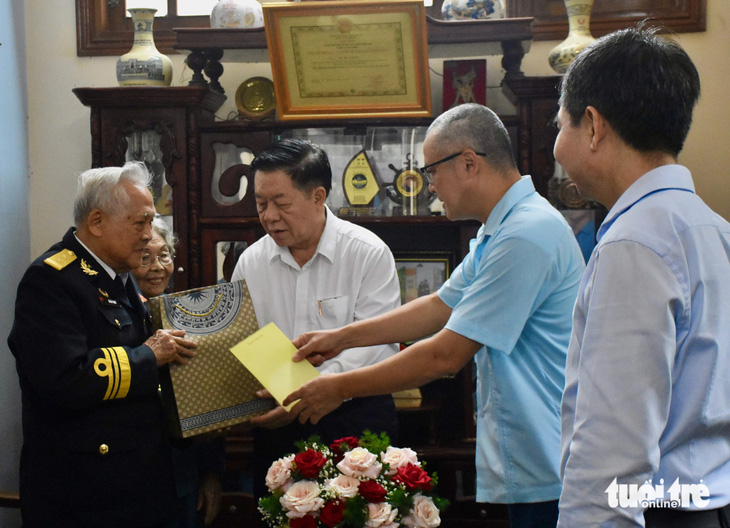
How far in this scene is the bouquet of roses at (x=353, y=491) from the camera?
1.49 meters

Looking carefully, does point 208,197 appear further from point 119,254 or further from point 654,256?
point 654,256

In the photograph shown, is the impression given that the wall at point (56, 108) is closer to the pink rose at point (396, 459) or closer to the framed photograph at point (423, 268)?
the framed photograph at point (423, 268)

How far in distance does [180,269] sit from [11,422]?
1.01 meters

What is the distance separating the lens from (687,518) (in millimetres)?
1023

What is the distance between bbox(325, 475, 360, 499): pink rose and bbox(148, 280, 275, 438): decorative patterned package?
54 centimetres

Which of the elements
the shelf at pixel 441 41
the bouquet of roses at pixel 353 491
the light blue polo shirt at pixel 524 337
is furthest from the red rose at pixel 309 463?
the shelf at pixel 441 41

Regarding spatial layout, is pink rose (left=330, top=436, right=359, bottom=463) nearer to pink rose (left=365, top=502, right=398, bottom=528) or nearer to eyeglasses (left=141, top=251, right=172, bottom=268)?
pink rose (left=365, top=502, right=398, bottom=528)

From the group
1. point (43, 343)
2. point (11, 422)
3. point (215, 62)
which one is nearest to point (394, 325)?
point (43, 343)

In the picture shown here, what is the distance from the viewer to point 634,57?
3.65 ft

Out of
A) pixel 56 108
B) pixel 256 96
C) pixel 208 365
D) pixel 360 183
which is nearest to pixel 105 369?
pixel 208 365

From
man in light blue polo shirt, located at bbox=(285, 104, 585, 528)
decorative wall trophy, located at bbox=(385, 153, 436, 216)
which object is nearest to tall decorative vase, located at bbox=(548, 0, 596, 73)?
decorative wall trophy, located at bbox=(385, 153, 436, 216)

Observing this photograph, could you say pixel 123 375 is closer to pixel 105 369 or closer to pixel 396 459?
pixel 105 369

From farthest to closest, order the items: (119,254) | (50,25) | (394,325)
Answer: (50,25) → (394,325) → (119,254)

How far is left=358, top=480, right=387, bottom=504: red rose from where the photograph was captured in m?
1.49
